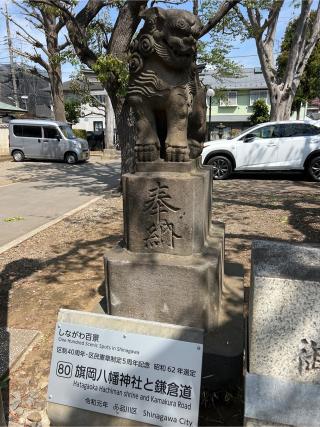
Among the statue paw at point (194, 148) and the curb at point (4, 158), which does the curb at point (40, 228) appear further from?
the curb at point (4, 158)

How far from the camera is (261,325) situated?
1788 millimetres

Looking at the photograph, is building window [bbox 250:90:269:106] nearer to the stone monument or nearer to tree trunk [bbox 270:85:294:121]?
tree trunk [bbox 270:85:294:121]

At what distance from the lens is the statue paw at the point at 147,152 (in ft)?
8.91

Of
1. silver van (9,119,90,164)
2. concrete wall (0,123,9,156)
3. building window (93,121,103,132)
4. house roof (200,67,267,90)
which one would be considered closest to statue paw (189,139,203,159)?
silver van (9,119,90,164)

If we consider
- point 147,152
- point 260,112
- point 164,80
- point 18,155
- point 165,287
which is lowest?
point 165,287

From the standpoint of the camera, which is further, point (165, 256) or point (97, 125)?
point (97, 125)

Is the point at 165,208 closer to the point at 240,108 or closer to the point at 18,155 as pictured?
the point at 18,155


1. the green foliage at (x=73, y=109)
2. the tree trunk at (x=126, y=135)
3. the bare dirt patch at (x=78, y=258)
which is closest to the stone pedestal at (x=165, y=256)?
the bare dirt patch at (x=78, y=258)

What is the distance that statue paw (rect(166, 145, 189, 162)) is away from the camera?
2.66 meters

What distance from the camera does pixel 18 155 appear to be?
18719 mm

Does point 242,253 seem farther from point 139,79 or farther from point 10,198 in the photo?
point 10,198

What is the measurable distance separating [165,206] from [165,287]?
0.57 meters

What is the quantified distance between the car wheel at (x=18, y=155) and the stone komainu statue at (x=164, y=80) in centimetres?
1742

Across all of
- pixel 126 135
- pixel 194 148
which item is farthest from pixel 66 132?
pixel 194 148
